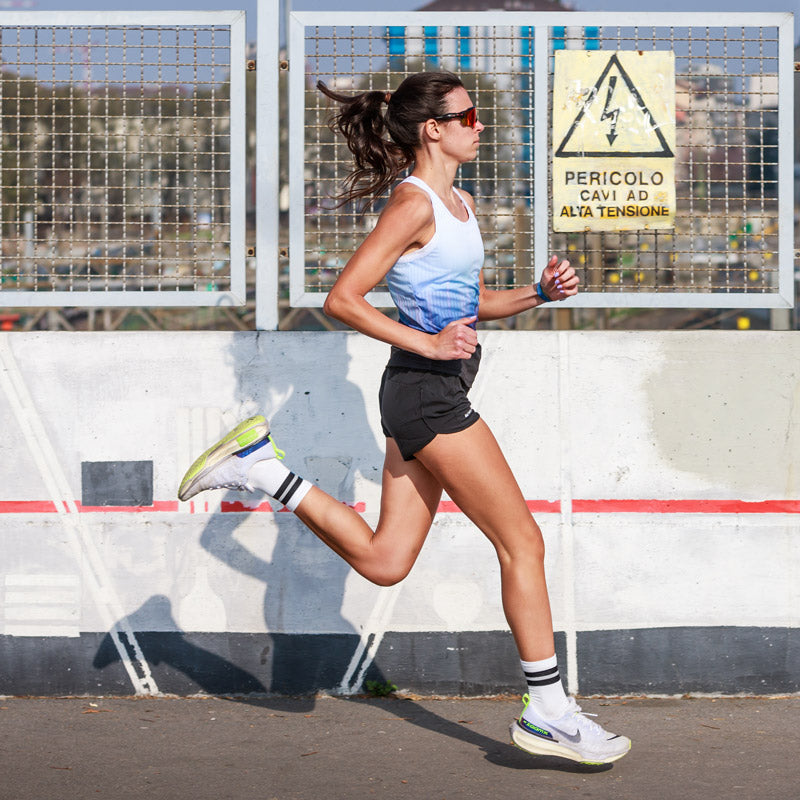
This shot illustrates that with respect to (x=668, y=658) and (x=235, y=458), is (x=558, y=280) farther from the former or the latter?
(x=668, y=658)

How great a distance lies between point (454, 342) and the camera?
145 inches

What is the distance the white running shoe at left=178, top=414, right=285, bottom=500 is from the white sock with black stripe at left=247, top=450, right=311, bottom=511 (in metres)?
0.03

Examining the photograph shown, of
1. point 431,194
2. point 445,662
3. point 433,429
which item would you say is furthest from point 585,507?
point 431,194

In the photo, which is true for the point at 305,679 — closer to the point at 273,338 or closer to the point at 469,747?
the point at 469,747

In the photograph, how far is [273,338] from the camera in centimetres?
505

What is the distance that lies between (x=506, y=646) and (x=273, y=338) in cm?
155

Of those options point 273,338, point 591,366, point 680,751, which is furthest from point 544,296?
point 680,751

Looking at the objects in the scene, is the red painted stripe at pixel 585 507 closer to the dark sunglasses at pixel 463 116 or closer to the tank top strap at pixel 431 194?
the tank top strap at pixel 431 194

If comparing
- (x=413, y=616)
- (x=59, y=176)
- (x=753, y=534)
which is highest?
(x=59, y=176)

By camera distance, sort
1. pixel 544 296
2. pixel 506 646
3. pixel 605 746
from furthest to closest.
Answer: pixel 506 646
pixel 544 296
pixel 605 746

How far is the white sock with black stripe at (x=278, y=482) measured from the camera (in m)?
4.13

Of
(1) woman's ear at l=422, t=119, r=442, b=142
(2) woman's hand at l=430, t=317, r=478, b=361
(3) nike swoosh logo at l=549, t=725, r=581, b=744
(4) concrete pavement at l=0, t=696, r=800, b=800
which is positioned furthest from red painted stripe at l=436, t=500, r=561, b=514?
(1) woman's ear at l=422, t=119, r=442, b=142

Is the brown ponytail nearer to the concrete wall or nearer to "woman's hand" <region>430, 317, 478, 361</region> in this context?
"woman's hand" <region>430, 317, 478, 361</region>

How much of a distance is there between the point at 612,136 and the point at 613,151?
2.4 inches
